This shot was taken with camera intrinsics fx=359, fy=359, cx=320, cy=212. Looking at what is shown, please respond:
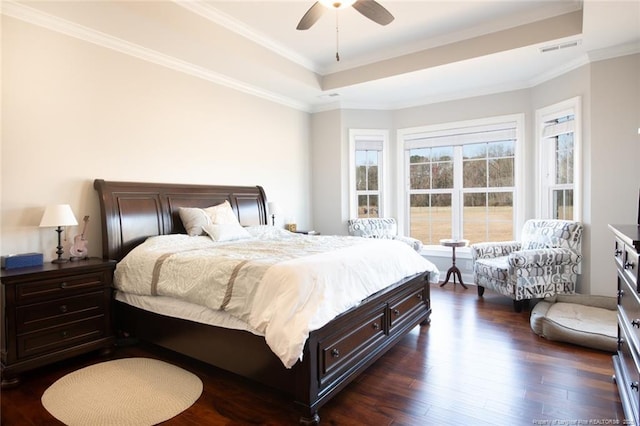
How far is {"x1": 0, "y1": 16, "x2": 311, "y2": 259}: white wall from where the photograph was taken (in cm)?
290

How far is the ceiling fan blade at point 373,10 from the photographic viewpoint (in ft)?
8.80

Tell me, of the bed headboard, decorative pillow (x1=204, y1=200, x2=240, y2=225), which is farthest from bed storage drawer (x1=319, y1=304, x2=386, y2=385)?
the bed headboard

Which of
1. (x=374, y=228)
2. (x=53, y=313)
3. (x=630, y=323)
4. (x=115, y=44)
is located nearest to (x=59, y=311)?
(x=53, y=313)

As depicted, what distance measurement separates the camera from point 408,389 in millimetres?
2426

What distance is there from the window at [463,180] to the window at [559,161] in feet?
1.04

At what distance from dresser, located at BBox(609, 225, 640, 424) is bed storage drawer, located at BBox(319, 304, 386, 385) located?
1.45 meters

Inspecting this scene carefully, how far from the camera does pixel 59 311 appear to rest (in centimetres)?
273

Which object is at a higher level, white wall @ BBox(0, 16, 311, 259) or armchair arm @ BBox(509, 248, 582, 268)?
white wall @ BBox(0, 16, 311, 259)

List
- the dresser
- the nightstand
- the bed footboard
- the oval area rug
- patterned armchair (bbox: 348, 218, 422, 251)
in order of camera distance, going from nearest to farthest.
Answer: the dresser, the bed footboard, the oval area rug, the nightstand, patterned armchair (bbox: 348, 218, 422, 251)

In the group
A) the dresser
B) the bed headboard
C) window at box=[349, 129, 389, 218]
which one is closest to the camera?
the dresser

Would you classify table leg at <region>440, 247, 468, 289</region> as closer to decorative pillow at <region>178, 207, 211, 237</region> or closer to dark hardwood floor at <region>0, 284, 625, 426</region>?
A: dark hardwood floor at <region>0, 284, 625, 426</region>

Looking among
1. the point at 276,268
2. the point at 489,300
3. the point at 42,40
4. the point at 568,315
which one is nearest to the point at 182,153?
the point at 42,40

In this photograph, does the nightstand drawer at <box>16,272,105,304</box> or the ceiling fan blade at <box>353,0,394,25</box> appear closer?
the nightstand drawer at <box>16,272,105,304</box>

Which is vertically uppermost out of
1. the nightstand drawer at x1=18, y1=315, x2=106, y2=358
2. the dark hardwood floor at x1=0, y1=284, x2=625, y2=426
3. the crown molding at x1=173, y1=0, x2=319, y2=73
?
the crown molding at x1=173, y1=0, x2=319, y2=73
